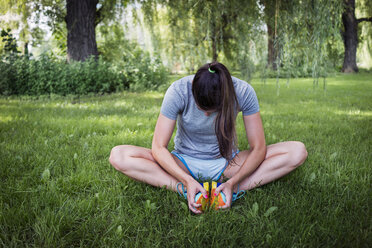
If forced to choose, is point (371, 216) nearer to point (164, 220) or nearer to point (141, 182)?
point (164, 220)

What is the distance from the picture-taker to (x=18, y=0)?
705 cm

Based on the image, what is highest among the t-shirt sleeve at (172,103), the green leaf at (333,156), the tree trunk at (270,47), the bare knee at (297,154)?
the tree trunk at (270,47)

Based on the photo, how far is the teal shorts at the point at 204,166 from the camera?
2.54 metres

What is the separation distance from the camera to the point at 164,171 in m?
2.46

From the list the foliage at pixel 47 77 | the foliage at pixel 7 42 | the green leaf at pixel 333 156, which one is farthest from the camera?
the foliage at pixel 7 42

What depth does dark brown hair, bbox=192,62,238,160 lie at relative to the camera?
2021 millimetres

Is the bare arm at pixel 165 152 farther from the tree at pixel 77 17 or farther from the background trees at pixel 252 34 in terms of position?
the tree at pixel 77 17

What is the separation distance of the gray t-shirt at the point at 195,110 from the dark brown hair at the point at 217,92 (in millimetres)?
206

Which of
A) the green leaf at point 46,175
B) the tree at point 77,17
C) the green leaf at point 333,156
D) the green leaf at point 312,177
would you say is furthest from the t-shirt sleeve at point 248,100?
the tree at point 77,17

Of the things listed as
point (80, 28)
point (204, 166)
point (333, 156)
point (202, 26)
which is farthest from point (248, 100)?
point (80, 28)

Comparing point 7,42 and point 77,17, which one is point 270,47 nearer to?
point 77,17

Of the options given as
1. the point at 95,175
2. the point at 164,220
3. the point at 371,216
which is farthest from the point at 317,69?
the point at 95,175

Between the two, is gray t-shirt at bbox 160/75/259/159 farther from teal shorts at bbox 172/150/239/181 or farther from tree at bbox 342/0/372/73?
tree at bbox 342/0/372/73

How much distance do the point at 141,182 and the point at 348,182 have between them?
178cm
